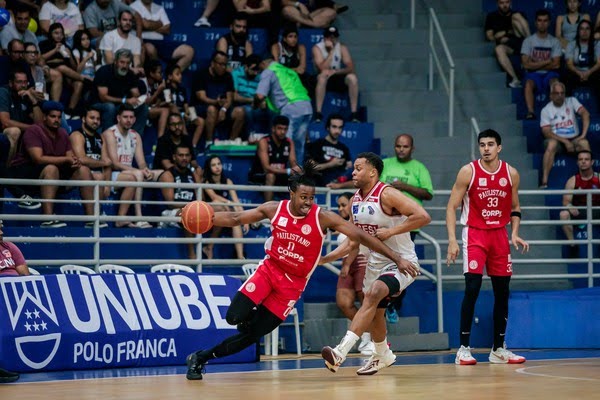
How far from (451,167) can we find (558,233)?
7.16 feet

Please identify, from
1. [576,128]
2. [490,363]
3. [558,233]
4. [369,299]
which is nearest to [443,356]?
[490,363]

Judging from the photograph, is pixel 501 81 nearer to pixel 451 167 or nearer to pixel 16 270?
pixel 451 167

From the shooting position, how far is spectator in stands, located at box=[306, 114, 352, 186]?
18.4 metres

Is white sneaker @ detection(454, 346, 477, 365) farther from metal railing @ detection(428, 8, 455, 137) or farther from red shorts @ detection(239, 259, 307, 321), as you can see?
metal railing @ detection(428, 8, 455, 137)

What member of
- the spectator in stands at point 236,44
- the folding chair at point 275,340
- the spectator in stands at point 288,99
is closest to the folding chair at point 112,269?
the folding chair at point 275,340

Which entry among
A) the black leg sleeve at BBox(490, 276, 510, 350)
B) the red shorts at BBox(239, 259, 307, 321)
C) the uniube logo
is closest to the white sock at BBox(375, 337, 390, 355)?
the red shorts at BBox(239, 259, 307, 321)

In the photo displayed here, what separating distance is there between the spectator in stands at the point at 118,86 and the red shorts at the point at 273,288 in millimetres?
6845

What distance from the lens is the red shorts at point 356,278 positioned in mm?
15023

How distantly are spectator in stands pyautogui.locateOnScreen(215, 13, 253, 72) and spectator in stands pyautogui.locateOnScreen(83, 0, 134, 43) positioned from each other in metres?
1.84

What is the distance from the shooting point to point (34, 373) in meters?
12.6

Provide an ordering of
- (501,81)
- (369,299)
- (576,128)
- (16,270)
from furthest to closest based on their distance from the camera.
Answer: (501,81) < (576,128) < (16,270) < (369,299)

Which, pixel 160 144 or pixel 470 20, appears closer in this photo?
pixel 160 144

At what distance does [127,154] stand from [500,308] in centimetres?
615

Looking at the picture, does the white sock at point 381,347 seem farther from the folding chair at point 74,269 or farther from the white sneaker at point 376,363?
the folding chair at point 74,269
